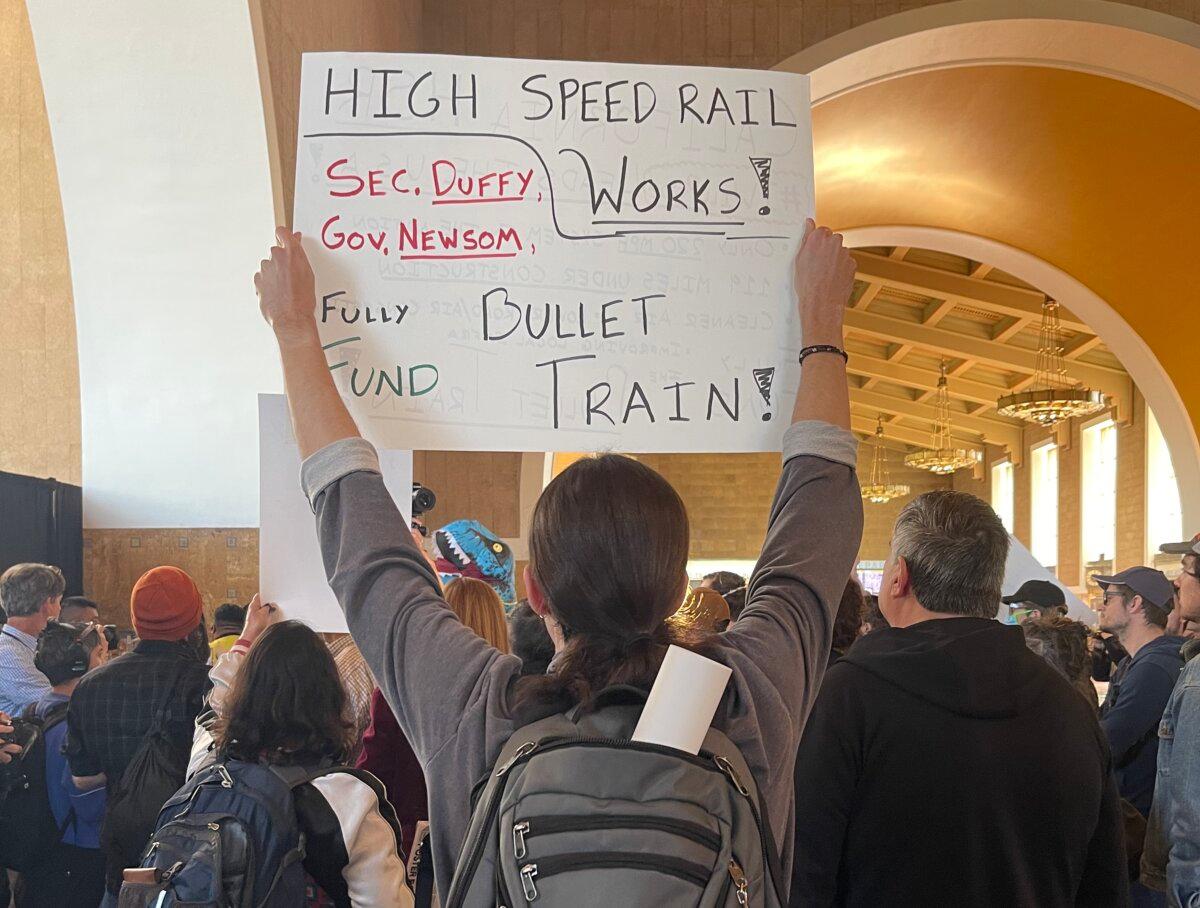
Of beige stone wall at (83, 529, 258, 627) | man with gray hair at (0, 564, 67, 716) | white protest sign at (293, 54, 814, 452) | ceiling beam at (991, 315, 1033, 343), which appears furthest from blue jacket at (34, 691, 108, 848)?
ceiling beam at (991, 315, 1033, 343)

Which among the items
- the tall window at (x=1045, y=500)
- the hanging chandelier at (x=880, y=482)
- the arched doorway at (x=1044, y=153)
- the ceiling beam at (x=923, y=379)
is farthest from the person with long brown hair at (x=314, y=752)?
the hanging chandelier at (x=880, y=482)

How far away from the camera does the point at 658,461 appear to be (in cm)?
2191

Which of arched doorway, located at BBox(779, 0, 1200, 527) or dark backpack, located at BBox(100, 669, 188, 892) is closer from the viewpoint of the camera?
dark backpack, located at BBox(100, 669, 188, 892)

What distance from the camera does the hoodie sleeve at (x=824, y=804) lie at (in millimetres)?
1895

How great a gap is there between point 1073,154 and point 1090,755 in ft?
25.2

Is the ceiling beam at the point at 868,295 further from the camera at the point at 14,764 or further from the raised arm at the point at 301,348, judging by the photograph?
the raised arm at the point at 301,348

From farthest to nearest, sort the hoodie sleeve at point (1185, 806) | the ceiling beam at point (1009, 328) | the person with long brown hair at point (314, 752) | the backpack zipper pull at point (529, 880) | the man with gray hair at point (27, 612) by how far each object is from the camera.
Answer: the ceiling beam at point (1009, 328) → the man with gray hair at point (27, 612) → the hoodie sleeve at point (1185, 806) → the person with long brown hair at point (314, 752) → the backpack zipper pull at point (529, 880)

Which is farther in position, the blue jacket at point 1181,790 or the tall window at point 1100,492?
the tall window at point 1100,492

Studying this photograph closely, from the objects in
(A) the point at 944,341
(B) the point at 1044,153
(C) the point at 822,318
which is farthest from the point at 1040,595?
(A) the point at 944,341

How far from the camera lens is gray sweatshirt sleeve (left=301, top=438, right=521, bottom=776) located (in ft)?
3.89

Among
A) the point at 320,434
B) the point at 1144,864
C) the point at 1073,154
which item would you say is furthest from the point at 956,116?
the point at 320,434

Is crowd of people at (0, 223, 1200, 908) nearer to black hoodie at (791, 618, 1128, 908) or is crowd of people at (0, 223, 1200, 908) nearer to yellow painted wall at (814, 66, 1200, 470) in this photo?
black hoodie at (791, 618, 1128, 908)

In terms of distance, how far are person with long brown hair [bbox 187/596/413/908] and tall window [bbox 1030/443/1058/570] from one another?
18.2 m

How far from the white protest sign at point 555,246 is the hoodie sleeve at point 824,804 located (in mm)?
485
